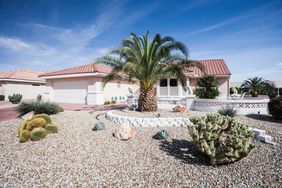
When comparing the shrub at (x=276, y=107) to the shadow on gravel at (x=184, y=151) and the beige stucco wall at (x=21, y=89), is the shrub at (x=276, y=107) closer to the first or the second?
the shadow on gravel at (x=184, y=151)

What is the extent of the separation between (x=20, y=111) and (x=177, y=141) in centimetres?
1063

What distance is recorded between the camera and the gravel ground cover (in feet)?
12.7

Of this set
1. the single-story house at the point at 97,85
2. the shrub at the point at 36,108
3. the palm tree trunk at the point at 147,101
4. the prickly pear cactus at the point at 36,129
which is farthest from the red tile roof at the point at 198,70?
the prickly pear cactus at the point at 36,129

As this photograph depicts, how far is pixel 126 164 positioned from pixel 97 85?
47.5 ft

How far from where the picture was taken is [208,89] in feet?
43.5

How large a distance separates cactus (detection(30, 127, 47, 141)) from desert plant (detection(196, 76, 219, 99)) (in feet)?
37.8

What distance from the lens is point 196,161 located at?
15.7ft

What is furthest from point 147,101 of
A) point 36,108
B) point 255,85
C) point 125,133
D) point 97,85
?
point 255,85

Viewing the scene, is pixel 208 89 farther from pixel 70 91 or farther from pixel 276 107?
pixel 70 91

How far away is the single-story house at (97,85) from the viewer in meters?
18.0

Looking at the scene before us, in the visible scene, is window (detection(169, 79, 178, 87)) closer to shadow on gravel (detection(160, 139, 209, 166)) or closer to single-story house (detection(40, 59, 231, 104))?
single-story house (detection(40, 59, 231, 104))

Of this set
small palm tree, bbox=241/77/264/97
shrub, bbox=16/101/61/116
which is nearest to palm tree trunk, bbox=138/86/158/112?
shrub, bbox=16/101/61/116

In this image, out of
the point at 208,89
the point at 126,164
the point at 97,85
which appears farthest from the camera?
the point at 97,85

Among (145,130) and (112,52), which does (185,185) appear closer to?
(145,130)
